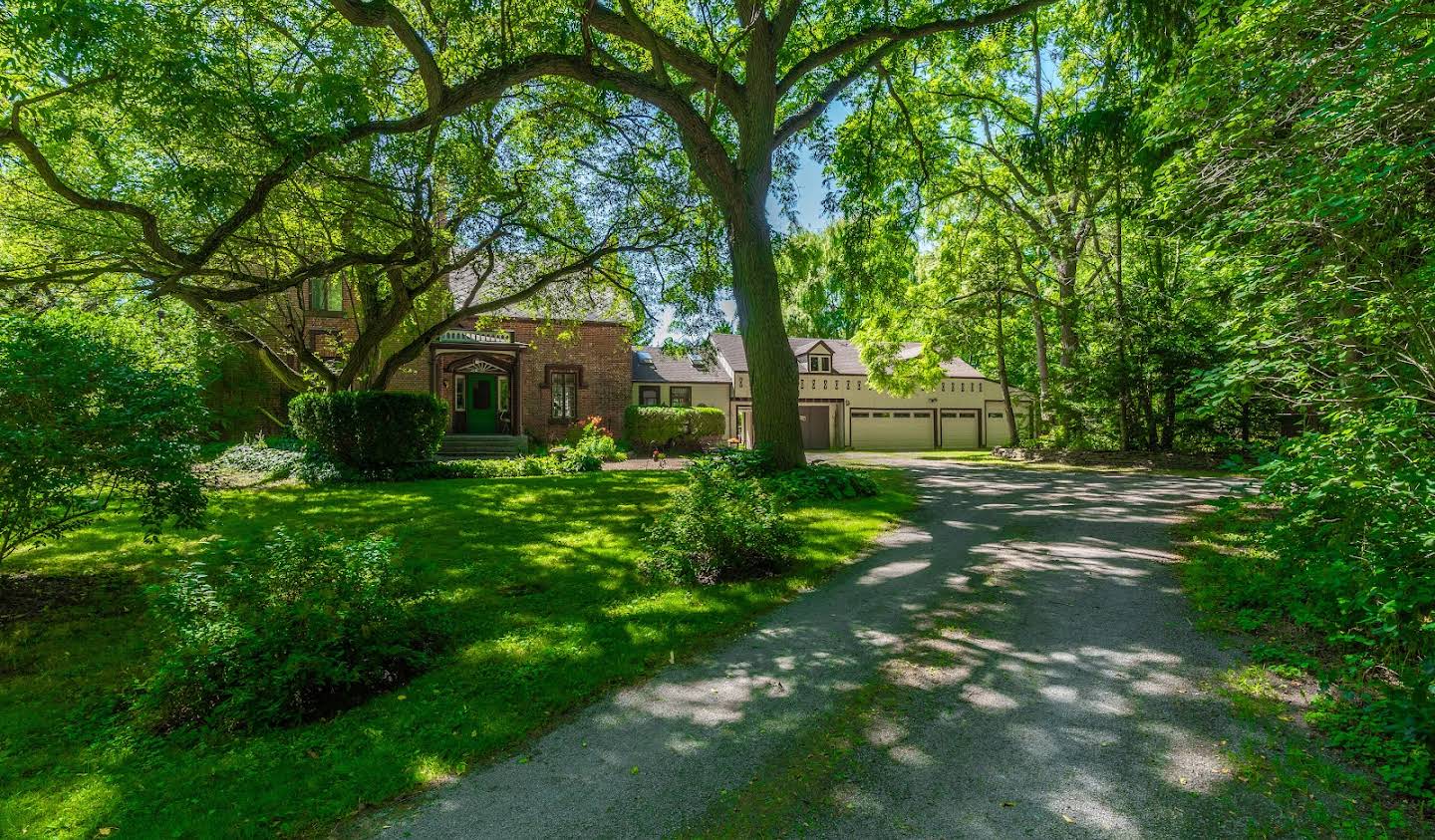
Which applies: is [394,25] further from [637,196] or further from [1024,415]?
[1024,415]

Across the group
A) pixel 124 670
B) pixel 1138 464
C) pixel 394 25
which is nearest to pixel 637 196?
pixel 394 25

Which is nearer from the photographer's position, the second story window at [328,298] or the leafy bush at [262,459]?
the leafy bush at [262,459]

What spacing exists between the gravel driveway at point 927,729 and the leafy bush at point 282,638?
4.45 feet

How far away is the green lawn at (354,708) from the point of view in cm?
280

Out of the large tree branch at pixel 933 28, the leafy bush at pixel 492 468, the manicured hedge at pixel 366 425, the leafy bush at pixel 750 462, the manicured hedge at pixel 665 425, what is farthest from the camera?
the manicured hedge at pixel 665 425

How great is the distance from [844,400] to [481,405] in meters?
18.3

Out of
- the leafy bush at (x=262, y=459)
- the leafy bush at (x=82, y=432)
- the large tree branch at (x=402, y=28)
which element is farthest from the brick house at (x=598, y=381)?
the leafy bush at (x=82, y=432)

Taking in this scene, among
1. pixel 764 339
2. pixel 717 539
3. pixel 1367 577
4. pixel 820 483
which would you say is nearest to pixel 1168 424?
pixel 820 483

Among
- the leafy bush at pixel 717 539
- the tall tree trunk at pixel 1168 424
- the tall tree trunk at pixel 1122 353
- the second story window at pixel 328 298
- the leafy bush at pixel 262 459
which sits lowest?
the leafy bush at pixel 717 539

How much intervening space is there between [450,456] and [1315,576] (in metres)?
19.7

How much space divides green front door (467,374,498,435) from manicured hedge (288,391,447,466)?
8.93 meters

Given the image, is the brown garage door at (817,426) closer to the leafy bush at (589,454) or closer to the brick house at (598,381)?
the brick house at (598,381)

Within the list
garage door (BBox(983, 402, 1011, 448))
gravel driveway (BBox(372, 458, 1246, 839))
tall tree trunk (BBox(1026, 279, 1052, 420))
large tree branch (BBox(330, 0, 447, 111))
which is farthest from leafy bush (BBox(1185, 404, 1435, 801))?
garage door (BBox(983, 402, 1011, 448))

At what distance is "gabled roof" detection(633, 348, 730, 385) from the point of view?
27984 mm
